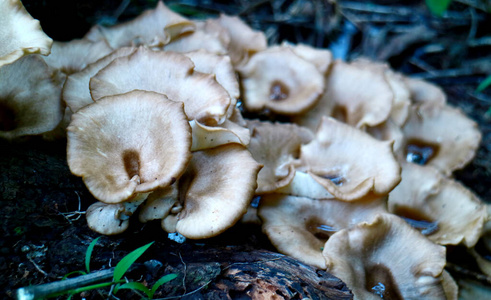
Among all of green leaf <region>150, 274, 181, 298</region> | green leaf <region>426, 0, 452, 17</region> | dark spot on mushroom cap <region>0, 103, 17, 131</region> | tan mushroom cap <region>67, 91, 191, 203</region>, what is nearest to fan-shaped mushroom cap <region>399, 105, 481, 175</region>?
green leaf <region>426, 0, 452, 17</region>

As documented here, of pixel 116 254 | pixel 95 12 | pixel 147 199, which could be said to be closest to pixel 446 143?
pixel 147 199

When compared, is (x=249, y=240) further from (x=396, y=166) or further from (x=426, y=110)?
(x=426, y=110)

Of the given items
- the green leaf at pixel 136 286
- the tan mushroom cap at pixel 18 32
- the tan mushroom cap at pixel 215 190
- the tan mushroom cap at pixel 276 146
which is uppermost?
the tan mushroom cap at pixel 18 32

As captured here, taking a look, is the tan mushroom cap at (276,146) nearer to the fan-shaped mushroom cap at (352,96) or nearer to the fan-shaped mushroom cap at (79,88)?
the fan-shaped mushroom cap at (352,96)

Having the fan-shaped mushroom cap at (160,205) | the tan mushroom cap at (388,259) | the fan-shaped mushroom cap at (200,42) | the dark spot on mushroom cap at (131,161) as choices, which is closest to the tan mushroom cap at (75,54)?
the fan-shaped mushroom cap at (200,42)

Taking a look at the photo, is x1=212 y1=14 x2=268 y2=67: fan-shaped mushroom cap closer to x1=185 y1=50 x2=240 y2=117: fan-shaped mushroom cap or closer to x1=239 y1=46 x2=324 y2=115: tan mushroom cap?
x1=239 y1=46 x2=324 y2=115: tan mushroom cap

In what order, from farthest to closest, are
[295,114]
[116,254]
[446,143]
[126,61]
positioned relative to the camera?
1. [446,143]
2. [295,114]
3. [126,61]
4. [116,254]
